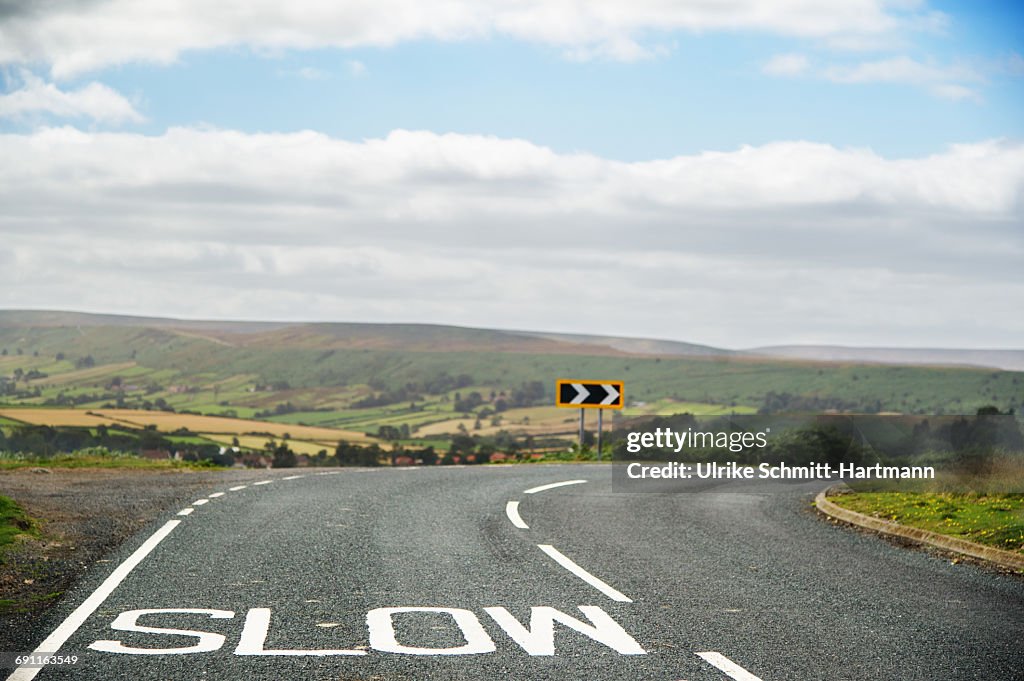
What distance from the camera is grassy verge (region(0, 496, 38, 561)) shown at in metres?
11.8

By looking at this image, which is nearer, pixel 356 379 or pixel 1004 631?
pixel 1004 631

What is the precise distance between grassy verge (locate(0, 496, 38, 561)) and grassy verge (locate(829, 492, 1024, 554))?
34.5ft

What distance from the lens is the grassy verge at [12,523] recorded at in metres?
11.8

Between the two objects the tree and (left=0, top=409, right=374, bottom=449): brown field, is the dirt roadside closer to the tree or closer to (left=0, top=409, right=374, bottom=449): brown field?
the tree

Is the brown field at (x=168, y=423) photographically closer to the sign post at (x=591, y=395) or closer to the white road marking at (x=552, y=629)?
the sign post at (x=591, y=395)

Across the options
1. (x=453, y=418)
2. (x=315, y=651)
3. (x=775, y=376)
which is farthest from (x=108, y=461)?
(x=775, y=376)

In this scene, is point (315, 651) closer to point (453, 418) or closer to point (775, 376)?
point (453, 418)

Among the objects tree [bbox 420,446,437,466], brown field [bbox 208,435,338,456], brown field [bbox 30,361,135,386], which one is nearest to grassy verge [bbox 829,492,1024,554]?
tree [bbox 420,446,437,466]

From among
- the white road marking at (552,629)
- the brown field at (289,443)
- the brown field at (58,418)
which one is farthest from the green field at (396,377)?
the white road marking at (552,629)

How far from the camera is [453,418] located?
87.6 meters

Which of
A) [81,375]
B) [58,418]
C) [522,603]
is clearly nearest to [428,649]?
[522,603]

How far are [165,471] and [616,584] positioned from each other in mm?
15793

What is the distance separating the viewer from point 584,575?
10.3 m

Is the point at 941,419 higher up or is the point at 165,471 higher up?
the point at 941,419
